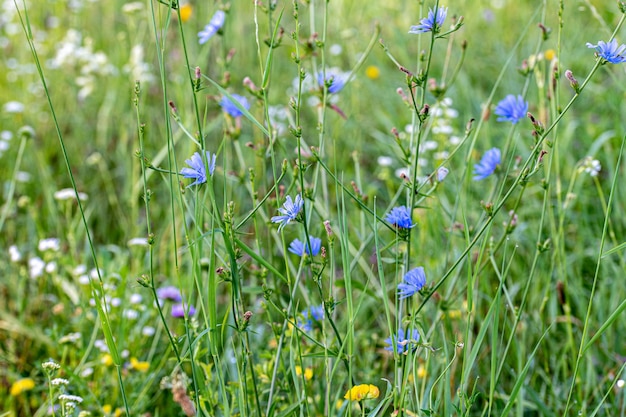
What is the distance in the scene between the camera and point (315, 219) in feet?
6.24

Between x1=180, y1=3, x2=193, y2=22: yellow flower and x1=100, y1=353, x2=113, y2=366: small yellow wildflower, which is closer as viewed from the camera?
x1=100, y1=353, x2=113, y2=366: small yellow wildflower

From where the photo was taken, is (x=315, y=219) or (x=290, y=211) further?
(x=315, y=219)

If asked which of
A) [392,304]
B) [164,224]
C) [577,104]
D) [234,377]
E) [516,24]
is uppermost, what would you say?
[516,24]

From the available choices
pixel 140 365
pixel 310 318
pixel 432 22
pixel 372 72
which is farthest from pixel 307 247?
pixel 372 72

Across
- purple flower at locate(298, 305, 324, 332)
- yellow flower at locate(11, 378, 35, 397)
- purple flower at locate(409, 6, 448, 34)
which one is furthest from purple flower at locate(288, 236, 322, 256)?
yellow flower at locate(11, 378, 35, 397)

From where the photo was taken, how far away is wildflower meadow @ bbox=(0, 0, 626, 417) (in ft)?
3.72

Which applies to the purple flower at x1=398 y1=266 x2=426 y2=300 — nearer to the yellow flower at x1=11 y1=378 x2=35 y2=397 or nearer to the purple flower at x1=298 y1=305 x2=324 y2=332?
the purple flower at x1=298 y1=305 x2=324 y2=332

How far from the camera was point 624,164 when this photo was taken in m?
2.27

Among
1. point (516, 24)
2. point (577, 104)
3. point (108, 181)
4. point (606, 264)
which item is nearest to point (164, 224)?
point (108, 181)

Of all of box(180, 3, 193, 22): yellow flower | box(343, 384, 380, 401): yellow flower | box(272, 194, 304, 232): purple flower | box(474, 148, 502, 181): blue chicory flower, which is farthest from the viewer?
box(180, 3, 193, 22): yellow flower

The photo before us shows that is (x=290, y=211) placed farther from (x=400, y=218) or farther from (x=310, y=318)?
(x=310, y=318)

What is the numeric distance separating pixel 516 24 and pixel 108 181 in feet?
6.15

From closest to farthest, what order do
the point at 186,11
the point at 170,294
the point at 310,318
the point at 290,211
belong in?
the point at 290,211, the point at 310,318, the point at 170,294, the point at 186,11

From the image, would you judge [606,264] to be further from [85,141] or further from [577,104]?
[85,141]
